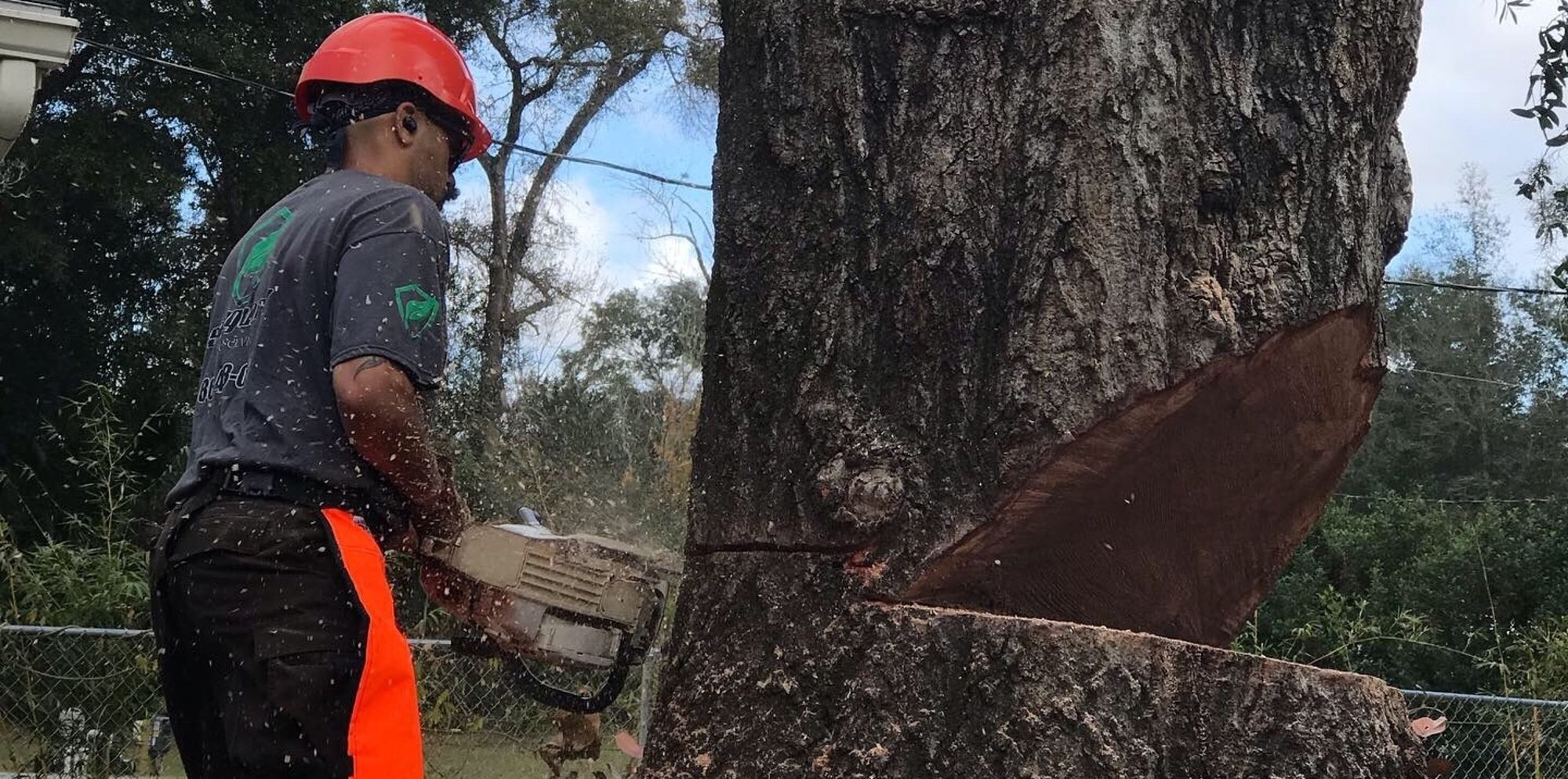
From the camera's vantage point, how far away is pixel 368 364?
193 cm

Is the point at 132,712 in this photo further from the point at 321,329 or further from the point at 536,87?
the point at 536,87

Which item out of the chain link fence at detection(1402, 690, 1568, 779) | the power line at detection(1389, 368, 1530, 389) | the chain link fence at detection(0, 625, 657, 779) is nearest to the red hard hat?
the chain link fence at detection(0, 625, 657, 779)

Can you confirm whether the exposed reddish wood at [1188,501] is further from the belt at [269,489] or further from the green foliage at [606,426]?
the green foliage at [606,426]

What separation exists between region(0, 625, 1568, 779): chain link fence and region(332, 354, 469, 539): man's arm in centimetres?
209

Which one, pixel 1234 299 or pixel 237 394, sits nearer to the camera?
pixel 1234 299

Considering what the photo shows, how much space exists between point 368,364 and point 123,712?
11.2 feet

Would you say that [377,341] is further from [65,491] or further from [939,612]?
[65,491]

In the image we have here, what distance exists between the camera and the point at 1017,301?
5.97 ft

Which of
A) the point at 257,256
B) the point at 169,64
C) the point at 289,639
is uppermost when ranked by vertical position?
the point at 169,64

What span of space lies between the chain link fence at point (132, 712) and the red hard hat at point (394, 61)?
2205 mm

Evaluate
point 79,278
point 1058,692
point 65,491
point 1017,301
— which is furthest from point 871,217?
point 79,278

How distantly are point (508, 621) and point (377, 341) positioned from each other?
65 centimetres

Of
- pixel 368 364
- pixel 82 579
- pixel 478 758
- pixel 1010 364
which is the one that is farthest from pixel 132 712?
pixel 1010 364

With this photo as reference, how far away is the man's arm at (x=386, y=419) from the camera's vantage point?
193 cm
